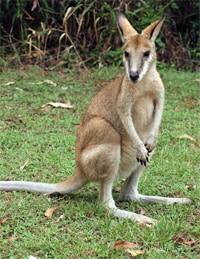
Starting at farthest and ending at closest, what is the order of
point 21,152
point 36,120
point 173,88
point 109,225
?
point 173,88
point 36,120
point 21,152
point 109,225

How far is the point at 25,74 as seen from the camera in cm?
767

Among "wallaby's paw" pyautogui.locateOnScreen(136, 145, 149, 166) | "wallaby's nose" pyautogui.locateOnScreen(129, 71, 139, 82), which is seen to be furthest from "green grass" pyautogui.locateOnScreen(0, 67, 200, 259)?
"wallaby's nose" pyautogui.locateOnScreen(129, 71, 139, 82)

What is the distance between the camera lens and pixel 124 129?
12.9 feet

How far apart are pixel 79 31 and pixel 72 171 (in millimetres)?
4070

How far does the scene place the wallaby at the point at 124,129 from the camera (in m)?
3.78

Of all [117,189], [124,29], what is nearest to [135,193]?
[117,189]

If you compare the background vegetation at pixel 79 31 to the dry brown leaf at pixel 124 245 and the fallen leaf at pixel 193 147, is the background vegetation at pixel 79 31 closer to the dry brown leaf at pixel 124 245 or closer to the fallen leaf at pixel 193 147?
the fallen leaf at pixel 193 147

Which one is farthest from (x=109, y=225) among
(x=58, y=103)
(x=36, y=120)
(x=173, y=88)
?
(x=173, y=88)

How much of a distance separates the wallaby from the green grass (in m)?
0.11

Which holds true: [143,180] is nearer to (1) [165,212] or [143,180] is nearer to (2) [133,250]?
(1) [165,212]

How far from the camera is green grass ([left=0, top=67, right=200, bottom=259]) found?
3.35m

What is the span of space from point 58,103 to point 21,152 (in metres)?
1.54

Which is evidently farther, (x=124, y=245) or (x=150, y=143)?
(x=150, y=143)

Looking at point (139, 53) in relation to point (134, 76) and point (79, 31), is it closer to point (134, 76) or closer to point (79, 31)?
point (134, 76)
